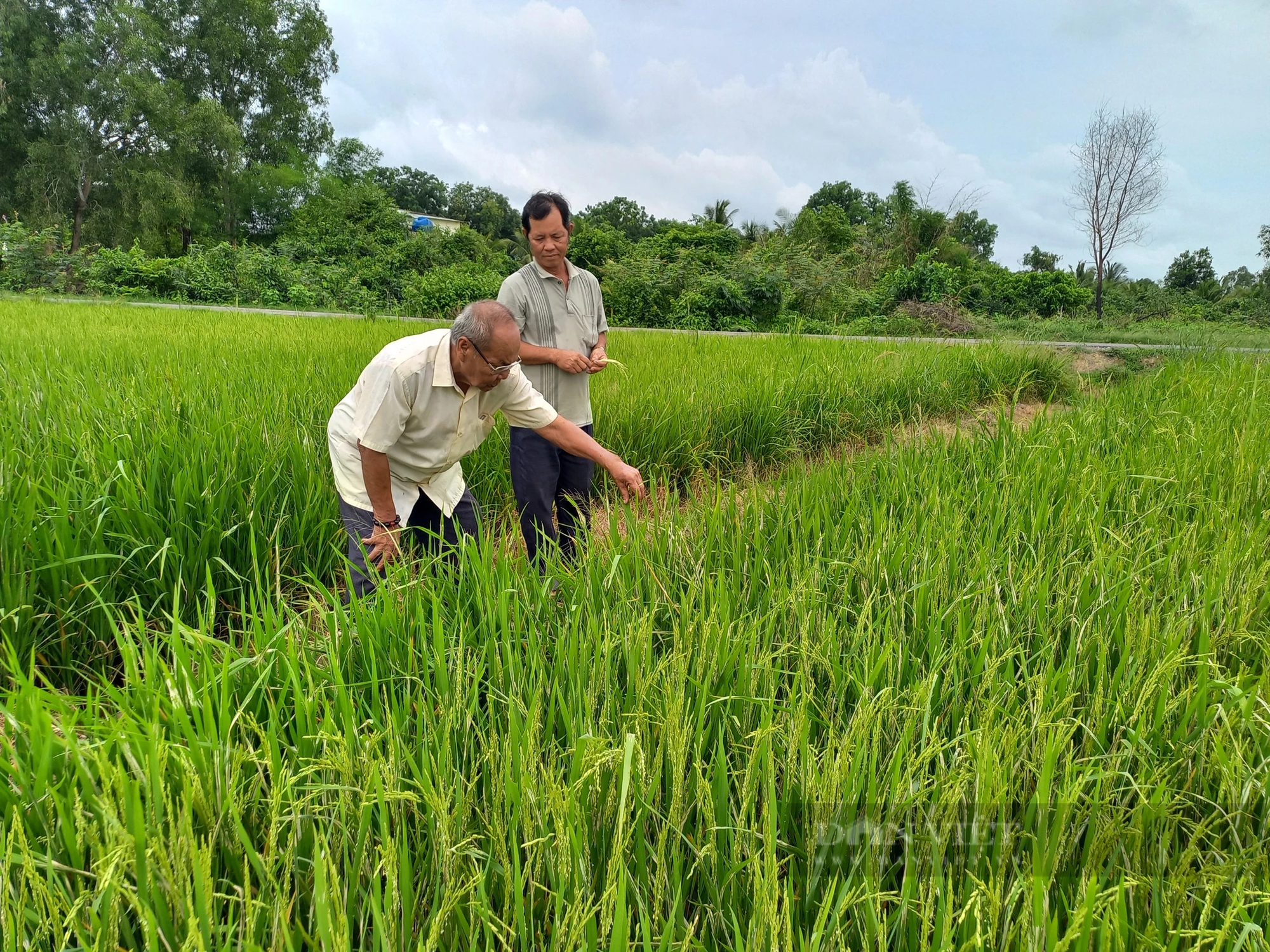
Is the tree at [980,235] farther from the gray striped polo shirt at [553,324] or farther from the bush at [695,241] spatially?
the gray striped polo shirt at [553,324]

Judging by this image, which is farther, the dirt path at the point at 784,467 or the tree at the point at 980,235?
the tree at the point at 980,235

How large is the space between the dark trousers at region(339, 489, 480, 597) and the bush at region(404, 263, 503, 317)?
1291 centimetres

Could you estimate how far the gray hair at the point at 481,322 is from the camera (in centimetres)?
212

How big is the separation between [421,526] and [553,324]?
1.17m

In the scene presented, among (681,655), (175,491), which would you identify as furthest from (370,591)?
(681,655)

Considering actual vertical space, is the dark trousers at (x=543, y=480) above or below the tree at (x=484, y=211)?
below

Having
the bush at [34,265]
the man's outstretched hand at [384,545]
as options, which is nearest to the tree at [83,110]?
the bush at [34,265]

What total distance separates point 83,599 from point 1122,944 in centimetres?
285

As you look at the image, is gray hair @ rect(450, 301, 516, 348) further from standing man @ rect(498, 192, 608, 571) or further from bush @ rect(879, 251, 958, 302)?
bush @ rect(879, 251, 958, 302)

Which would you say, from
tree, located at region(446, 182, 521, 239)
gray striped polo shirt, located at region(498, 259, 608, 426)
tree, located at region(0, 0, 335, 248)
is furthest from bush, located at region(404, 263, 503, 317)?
tree, located at region(446, 182, 521, 239)

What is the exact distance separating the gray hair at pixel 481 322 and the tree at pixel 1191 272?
36116mm

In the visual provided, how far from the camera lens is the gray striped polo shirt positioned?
9.75 ft

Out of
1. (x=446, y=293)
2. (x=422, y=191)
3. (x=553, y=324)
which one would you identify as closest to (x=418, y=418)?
(x=553, y=324)

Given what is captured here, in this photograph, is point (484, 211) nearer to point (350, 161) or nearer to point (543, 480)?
point (350, 161)
